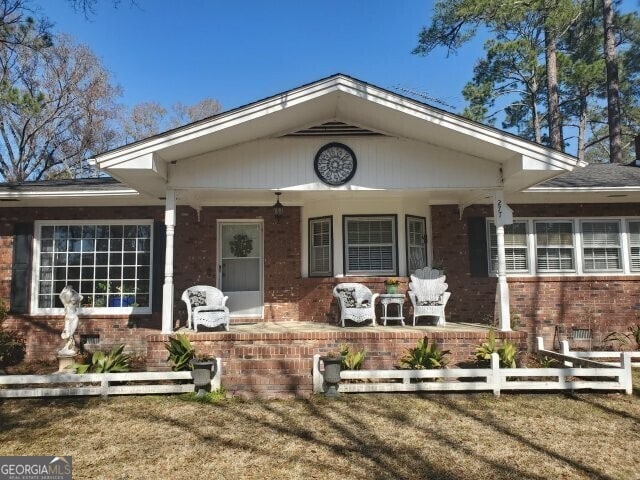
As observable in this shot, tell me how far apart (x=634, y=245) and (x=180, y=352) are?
29.5 feet

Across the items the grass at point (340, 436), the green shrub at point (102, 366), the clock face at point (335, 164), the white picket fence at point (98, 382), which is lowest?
the grass at point (340, 436)

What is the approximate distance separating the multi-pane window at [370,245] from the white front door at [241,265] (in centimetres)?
189

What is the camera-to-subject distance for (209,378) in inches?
240

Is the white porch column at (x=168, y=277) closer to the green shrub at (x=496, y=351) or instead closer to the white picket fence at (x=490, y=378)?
the white picket fence at (x=490, y=378)

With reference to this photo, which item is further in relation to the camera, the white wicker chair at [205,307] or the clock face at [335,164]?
the white wicker chair at [205,307]

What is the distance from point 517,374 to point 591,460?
196 centimetres

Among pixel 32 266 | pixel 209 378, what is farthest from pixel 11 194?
pixel 209 378

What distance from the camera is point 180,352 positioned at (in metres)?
6.71

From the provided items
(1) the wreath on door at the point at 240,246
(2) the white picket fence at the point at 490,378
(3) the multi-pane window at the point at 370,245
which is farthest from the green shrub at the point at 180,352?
(3) the multi-pane window at the point at 370,245

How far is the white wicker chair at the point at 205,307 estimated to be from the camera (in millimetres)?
7477

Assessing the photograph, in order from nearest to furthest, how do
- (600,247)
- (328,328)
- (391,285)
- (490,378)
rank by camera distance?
(490,378) → (328,328) → (391,285) → (600,247)

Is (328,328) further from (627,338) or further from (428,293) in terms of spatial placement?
(627,338)

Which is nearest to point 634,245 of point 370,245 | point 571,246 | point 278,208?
point 571,246

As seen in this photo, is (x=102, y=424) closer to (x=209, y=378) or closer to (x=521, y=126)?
(x=209, y=378)
